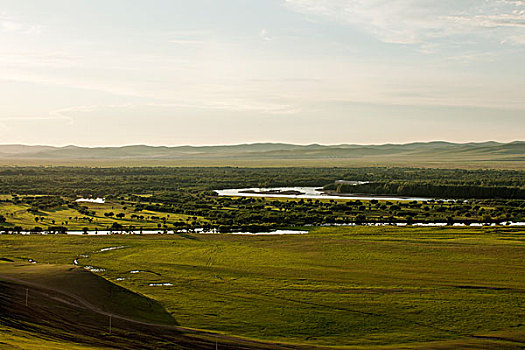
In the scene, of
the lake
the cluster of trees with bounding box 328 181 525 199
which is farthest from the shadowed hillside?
the cluster of trees with bounding box 328 181 525 199

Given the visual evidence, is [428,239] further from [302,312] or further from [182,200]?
[182,200]

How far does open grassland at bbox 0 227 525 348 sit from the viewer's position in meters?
23.3

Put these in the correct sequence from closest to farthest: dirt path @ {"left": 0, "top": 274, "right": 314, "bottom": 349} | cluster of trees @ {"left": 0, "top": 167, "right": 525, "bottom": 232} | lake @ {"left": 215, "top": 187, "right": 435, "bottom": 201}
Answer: dirt path @ {"left": 0, "top": 274, "right": 314, "bottom": 349} → cluster of trees @ {"left": 0, "top": 167, "right": 525, "bottom": 232} → lake @ {"left": 215, "top": 187, "right": 435, "bottom": 201}

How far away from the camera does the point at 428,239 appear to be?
43656mm

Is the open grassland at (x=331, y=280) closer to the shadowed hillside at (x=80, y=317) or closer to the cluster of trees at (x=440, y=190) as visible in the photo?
the shadowed hillside at (x=80, y=317)

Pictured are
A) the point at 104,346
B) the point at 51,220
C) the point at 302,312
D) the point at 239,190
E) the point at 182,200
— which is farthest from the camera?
the point at 239,190

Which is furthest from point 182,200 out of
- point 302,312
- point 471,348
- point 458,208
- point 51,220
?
point 471,348

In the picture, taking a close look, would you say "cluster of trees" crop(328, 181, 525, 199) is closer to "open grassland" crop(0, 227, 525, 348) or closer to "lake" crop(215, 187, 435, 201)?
"lake" crop(215, 187, 435, 201)

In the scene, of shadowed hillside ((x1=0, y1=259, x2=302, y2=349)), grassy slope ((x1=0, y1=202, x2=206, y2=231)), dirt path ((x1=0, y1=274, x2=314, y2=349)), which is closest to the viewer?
shadowed hillside ((x1=0, y1=259, x2=302, y2=349))

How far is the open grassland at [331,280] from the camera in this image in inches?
919

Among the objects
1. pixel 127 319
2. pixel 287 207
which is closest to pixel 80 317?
pixel 127 319

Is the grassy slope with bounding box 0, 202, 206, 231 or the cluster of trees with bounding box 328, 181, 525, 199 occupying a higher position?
the cluster of trees with bounding box 328, 181, 525, 199

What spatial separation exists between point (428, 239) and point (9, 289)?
3011 centimetres

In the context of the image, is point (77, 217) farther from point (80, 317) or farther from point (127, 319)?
point (127, 319)
